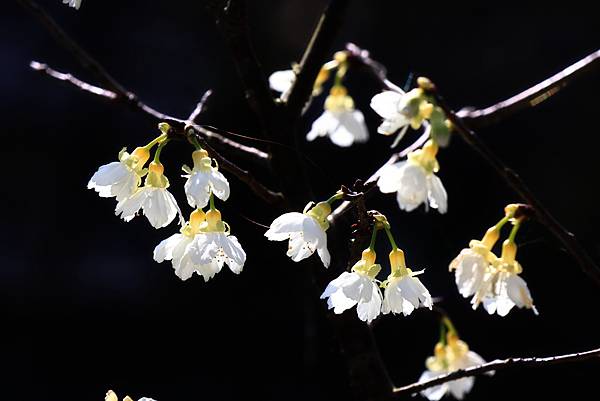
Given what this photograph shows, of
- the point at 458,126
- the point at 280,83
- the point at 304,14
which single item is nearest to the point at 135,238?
the point at 304,14

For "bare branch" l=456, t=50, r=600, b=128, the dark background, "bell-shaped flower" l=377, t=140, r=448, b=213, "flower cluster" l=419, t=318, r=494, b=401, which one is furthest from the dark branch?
the dark background

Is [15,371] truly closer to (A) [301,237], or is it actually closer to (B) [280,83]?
(B) [280,83]

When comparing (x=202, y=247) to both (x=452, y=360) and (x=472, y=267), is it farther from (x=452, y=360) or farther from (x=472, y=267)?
(x=452, y=360)

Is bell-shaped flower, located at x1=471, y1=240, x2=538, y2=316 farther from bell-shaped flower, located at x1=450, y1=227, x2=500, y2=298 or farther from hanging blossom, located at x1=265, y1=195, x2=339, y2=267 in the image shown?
hanging blossom, located at x1=265, y1=195, x2=339, y2=267

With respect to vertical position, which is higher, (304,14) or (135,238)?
(304,14)

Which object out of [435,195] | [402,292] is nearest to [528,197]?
[435,195]

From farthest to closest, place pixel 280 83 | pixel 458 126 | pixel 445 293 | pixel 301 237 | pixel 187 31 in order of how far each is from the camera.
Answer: pixel 187 31, pixel 445 293, pixel 280 83, pixel 301 237, pixel 458 126
